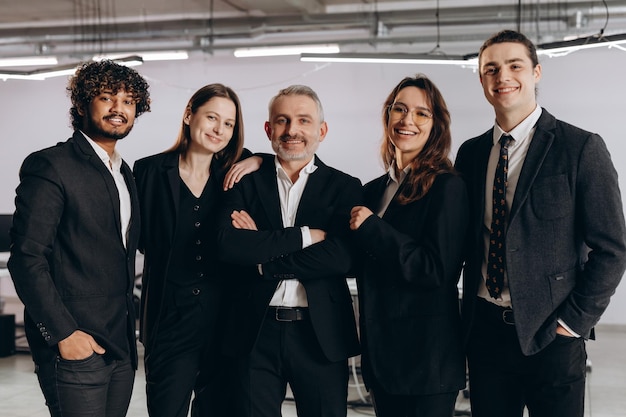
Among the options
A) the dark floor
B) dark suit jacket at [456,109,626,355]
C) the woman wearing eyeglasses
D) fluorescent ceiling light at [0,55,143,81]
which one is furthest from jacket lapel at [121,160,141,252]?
fluorescent ceiling light at [0,55,143,81]

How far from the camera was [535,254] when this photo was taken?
232 centimetres

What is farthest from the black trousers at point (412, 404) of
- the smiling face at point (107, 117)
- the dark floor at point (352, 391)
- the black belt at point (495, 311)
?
the dark floor at point (352, 391)

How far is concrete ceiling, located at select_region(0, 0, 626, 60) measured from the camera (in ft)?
27.1

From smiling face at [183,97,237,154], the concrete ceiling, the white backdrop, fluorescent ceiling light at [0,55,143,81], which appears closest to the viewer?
smiling face at [183,97,237,154]

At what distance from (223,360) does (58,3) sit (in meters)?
8.19

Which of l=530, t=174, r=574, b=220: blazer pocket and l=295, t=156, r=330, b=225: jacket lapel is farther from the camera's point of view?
l=295, t=156, r=330, b=225: jacket lapel

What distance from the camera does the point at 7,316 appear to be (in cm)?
663

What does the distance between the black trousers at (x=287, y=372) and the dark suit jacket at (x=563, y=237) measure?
2.28 ft

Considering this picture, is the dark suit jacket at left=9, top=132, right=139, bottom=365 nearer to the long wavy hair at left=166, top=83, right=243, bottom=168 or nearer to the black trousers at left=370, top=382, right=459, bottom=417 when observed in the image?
the long wavy hair at left=166, top=83, right=243, bottom=168

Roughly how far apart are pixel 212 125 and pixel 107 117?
467mm

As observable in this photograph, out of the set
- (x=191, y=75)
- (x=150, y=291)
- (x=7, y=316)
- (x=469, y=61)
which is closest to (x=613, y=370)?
(x=469, y=61)

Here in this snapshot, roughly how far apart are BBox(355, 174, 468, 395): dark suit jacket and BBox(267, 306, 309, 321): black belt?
0.20 meters

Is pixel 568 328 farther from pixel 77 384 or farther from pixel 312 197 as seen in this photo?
pixel 77 384

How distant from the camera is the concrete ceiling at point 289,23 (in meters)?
8.27
